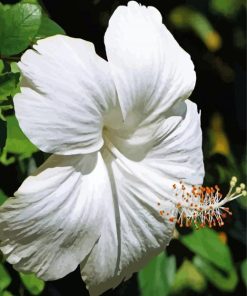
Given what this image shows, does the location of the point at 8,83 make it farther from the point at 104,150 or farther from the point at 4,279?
the point at 4,279

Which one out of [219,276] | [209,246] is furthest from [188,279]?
[209,246]

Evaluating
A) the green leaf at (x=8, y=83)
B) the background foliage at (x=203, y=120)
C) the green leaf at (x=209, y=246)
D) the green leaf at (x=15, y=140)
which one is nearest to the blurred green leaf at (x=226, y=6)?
the background foliage at (x=203, y=120)

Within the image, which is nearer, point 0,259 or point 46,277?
point 46,277

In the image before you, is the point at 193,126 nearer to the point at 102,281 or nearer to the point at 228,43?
the point at 102,281

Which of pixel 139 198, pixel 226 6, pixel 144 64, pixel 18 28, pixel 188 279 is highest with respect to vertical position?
pixel 18 28

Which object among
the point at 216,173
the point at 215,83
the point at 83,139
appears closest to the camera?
the point at 83,139

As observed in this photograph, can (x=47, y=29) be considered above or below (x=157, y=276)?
above

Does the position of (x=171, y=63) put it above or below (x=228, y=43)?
above

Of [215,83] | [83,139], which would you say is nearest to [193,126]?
[83,139]
